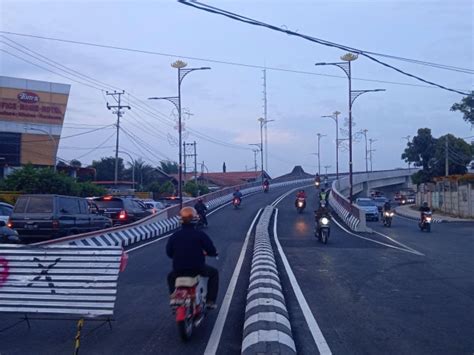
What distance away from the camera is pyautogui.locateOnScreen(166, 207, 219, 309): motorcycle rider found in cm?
921

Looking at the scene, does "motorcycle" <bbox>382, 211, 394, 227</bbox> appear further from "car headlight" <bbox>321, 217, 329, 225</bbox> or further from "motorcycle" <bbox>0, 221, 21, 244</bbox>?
"motorcycle" <bbox>0, 221, 21, 244</bbox>

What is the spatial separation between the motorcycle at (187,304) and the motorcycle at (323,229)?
1728 cm

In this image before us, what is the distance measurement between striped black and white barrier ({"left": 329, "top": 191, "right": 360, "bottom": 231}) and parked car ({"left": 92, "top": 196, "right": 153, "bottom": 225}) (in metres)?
11.3

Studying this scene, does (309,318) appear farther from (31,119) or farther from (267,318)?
(31,119)

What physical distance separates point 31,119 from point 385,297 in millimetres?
53714

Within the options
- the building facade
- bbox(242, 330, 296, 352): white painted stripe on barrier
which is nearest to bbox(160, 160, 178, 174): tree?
the building facade

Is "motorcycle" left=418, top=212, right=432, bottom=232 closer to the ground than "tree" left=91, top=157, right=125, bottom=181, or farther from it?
closer to the ground

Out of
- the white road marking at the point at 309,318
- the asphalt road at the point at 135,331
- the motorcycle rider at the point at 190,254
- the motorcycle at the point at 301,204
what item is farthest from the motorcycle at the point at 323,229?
the motorcycle at the point at 301,204

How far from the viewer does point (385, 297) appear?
12.6 m

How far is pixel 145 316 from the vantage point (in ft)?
34.6

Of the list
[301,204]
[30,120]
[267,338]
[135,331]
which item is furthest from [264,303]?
[30,120]

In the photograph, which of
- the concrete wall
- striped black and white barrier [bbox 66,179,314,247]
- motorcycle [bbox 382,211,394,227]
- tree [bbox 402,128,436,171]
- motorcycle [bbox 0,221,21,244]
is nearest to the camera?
motorcycle [bbox 0,221,21,244]

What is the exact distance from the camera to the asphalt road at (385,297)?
880 centimetres

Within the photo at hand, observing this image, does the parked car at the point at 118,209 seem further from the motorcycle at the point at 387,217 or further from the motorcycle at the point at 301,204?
the motorcycle at the point at 301,204
